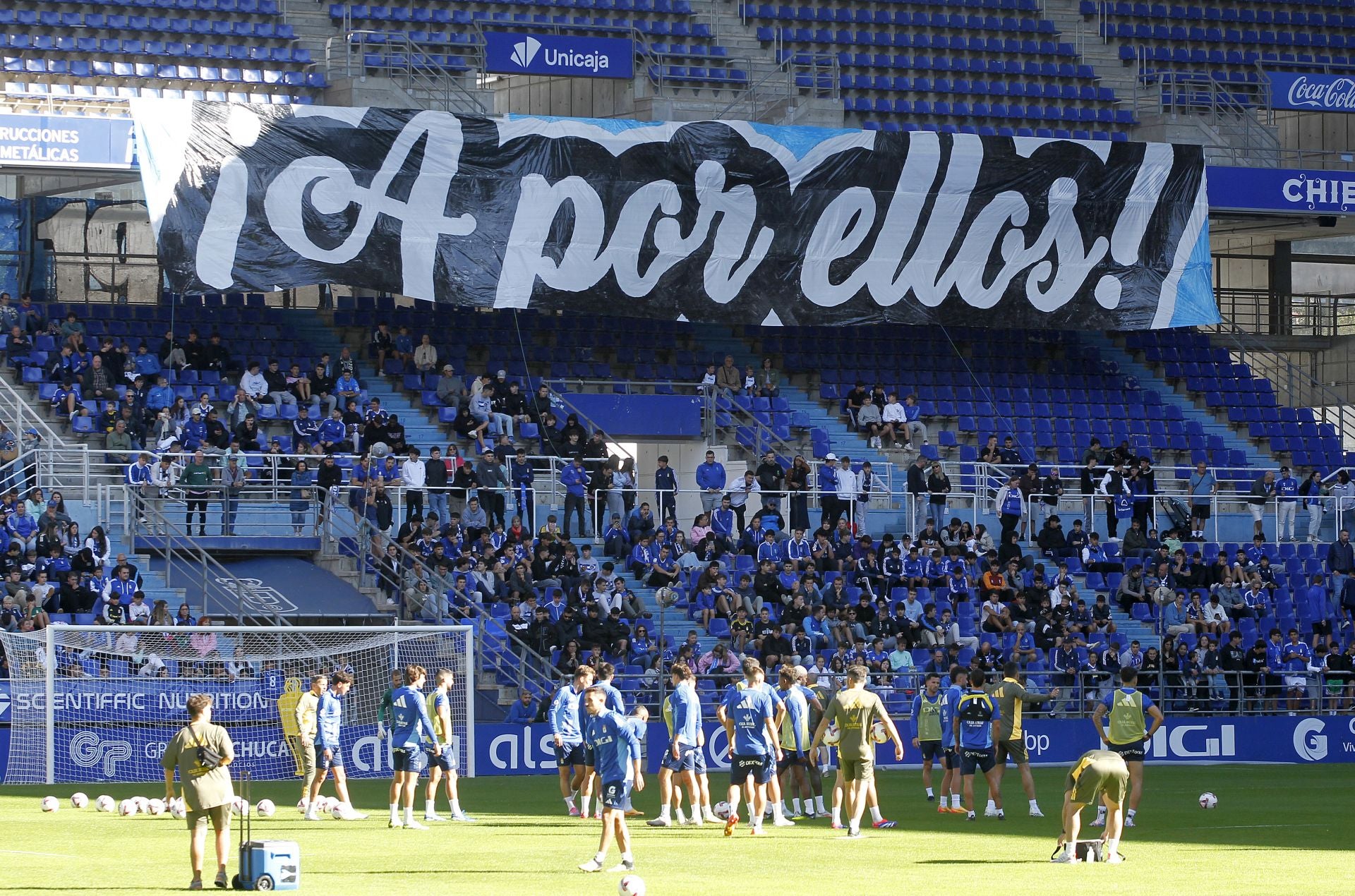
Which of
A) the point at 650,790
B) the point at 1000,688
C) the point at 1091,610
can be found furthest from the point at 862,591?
the point at 1000,688

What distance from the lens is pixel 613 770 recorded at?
1554 centimetres

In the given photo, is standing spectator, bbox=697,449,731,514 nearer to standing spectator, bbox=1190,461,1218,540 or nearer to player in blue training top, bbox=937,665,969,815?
standing spectator, bbox=1190,461,1218,540

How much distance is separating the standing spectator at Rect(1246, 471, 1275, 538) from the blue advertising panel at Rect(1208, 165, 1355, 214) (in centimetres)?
580

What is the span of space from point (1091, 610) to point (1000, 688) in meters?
12.6

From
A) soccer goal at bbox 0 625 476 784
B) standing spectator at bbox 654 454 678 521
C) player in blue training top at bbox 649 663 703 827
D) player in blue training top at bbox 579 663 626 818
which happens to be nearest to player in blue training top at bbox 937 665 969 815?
player in blue training top at bbox 649 663 703 827

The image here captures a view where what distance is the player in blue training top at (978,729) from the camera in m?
20.3

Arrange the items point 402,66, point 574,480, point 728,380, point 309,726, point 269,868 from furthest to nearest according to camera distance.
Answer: point 402,66 → point 728,380 → point 574,480 → point 309,726 → point 269,868

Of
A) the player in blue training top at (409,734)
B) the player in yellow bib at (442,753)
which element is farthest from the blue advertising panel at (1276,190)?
the player in blue training top at (409,734)

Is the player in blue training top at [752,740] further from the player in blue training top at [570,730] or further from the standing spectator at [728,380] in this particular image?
the standing spectator at [728,380]

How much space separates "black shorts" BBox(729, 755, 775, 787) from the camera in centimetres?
1892

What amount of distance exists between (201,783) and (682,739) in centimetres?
588

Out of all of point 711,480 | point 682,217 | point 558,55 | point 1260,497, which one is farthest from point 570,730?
point 558,55

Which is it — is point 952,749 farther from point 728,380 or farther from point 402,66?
point 402,66

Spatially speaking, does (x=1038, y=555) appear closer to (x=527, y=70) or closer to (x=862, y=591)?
(x=862, y=591)
